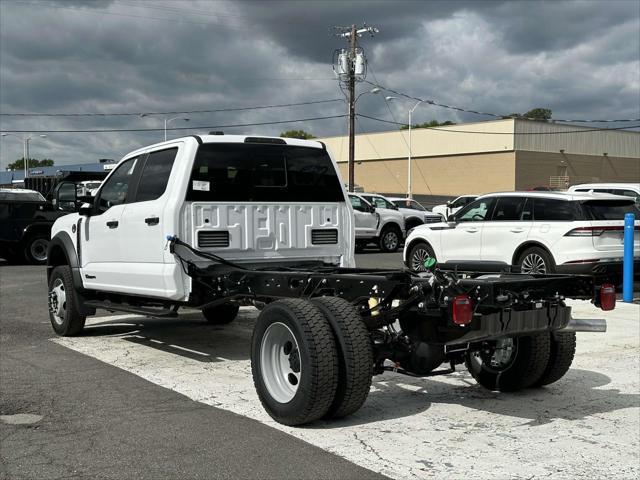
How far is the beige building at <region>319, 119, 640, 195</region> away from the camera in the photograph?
62.5m

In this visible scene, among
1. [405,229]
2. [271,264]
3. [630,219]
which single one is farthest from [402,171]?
[271,264]

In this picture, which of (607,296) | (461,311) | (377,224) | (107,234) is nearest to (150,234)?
(107,234)

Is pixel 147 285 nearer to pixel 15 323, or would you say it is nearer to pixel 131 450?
pixel 131 450

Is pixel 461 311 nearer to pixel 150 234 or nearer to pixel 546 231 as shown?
pixel 150 234

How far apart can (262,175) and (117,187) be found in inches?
72.3

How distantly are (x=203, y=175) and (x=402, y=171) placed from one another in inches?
2570

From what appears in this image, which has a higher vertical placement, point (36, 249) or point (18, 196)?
point (18, 196)

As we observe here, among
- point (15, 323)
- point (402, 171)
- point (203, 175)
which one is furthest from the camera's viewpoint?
point (402, 171)

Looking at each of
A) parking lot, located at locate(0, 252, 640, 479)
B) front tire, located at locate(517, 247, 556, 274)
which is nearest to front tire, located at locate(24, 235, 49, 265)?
parking lot, located at locate(0, 252, 640, 479)

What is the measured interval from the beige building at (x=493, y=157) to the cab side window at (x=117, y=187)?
4958cm

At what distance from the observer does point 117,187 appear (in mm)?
8258

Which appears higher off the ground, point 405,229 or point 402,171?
point 402,171

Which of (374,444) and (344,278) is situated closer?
(374,444)

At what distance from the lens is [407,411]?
230 inches
